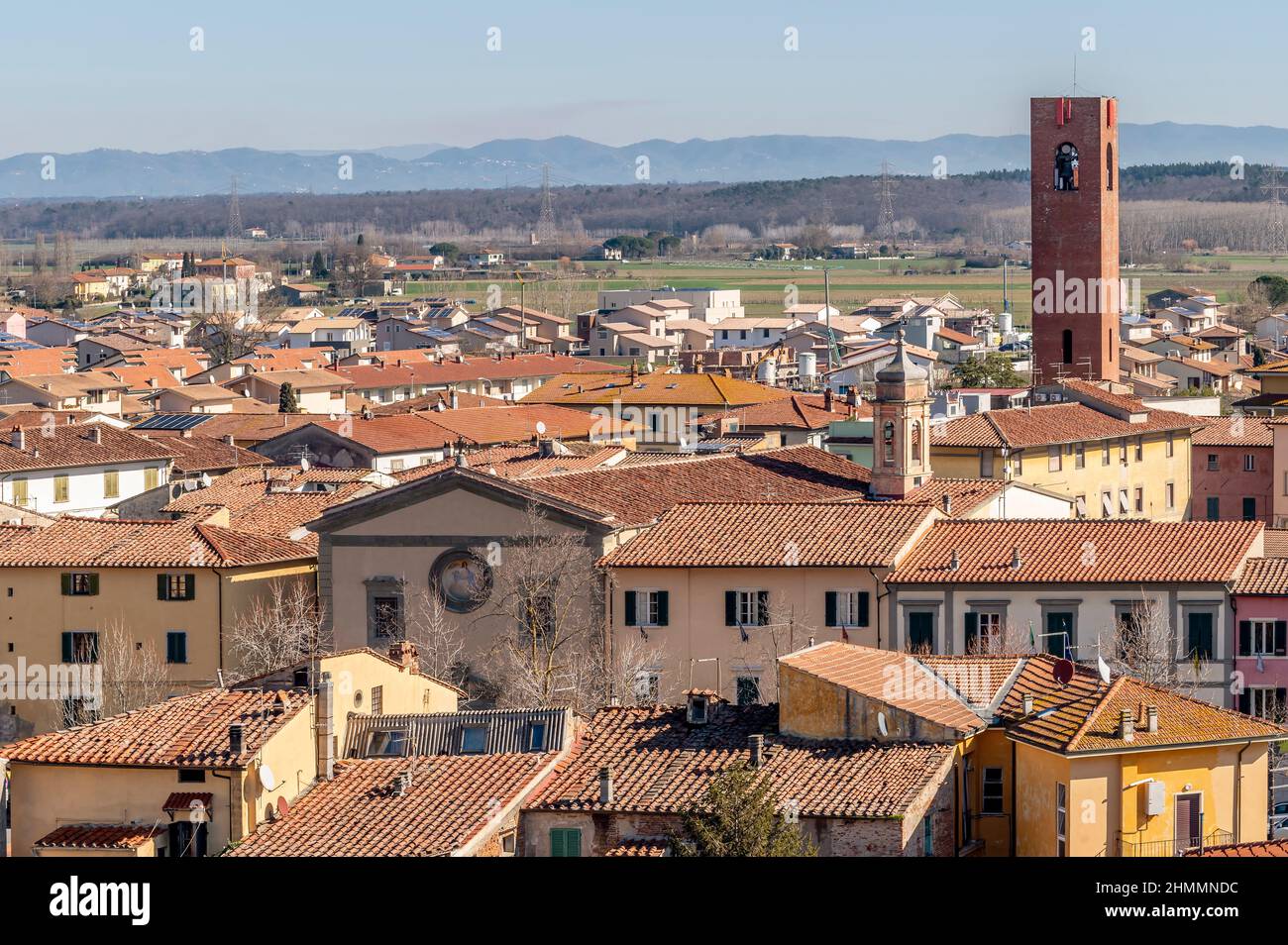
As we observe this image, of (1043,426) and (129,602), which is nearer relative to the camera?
(129,602)

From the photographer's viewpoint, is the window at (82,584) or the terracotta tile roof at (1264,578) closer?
the terracotta tile roof at (1264,578)

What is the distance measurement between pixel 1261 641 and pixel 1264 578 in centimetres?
Answer: 72

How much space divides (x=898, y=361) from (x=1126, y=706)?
15.4 meters

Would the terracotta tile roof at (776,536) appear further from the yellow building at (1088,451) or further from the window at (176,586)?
the yellow building at (1088,451)

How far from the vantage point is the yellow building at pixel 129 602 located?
28.4m

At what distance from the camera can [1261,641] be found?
25750mm

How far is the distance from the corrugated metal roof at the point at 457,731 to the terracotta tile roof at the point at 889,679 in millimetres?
1923

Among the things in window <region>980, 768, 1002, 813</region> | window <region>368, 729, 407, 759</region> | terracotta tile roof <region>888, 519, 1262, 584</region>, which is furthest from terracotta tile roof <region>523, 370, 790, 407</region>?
window <region>980, 768, 1002, 813</region>

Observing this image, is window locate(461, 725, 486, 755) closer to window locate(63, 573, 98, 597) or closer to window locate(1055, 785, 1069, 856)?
window locate(1055, 785, 1069, 856)

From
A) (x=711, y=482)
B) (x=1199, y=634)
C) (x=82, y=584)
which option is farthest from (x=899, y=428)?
(x=82, y=584)

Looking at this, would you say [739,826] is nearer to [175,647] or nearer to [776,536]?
[776,536]

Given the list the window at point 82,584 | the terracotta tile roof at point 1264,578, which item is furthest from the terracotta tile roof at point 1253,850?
the window at point 82,584

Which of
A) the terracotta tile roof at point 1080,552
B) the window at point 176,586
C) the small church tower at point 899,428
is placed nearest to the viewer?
the terracotta tile roof at point 1080,552
